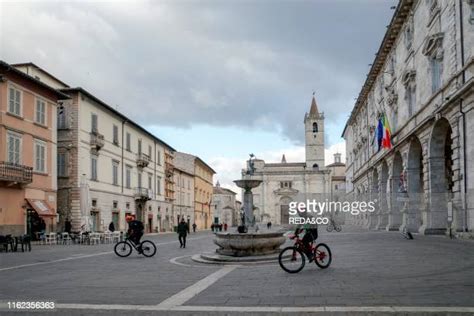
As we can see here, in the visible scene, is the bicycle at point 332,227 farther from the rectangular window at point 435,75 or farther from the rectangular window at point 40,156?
the rectangular window at point 40,156

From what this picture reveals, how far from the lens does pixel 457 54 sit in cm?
2134

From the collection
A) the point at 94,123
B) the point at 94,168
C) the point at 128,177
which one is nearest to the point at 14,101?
the point at 94,123

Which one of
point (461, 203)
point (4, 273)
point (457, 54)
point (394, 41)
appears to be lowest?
point (4, 273)

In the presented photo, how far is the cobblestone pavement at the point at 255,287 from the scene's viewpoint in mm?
7484

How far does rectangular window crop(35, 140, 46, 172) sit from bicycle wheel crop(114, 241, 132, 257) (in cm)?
1350

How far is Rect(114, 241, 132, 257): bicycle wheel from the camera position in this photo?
18.2 m

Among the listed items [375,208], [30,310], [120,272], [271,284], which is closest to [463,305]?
[271,284]

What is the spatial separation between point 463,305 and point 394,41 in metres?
30.3

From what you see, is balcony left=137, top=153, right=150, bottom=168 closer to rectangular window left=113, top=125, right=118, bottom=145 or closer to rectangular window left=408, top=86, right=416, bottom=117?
rectangular window left=113, top=125, right=118, bottom=145

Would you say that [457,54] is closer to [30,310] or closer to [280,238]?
[280,238]

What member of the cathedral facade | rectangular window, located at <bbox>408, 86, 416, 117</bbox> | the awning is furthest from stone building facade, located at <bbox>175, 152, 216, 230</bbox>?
rectangular window, located at <bbox>408, 86, 416, 117</bbox>

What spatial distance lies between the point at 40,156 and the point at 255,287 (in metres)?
23.9

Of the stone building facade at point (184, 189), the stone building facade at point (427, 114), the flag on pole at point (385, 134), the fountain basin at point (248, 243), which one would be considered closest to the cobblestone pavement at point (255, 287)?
the fountain basin at point (248, 243)

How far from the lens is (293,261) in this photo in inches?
460
